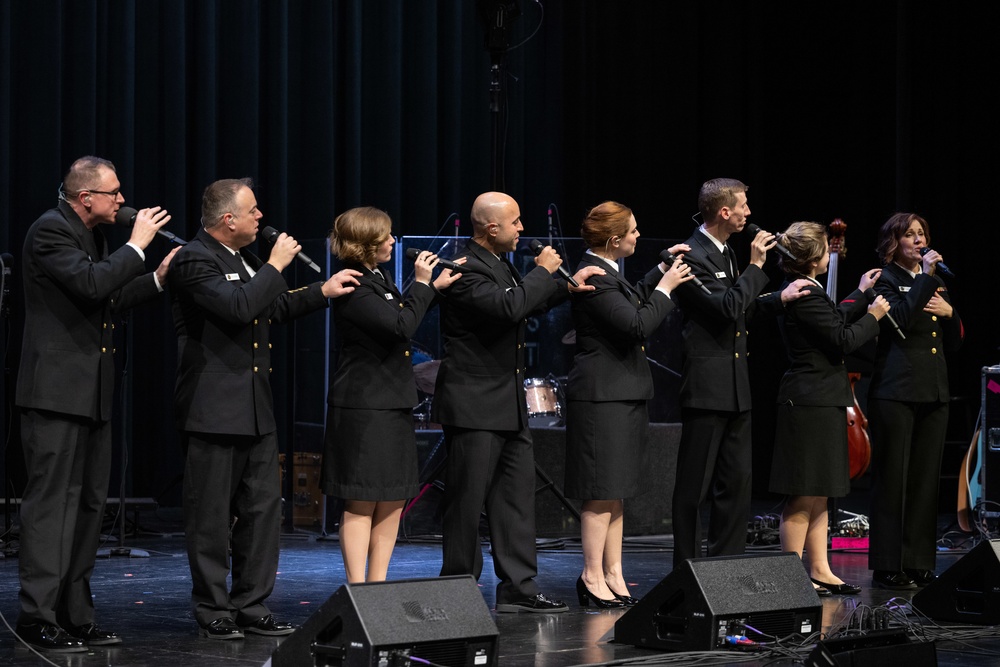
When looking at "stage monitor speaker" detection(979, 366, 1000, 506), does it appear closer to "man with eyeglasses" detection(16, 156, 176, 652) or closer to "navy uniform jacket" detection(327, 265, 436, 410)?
"navy uniform jacket" detection(327, 265, 436, 410)

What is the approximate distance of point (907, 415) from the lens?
5.60 meters

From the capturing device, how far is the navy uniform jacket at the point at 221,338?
4270 millimetres

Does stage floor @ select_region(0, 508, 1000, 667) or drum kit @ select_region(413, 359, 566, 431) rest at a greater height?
drum kit @ select_region(413, 359, 566, 431)

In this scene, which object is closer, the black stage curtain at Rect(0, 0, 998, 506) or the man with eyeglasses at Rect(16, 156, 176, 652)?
the man with eyeglasses at Rect(16, 156, 176, 652)

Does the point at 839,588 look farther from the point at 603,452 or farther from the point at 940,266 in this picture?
the point at 940,266

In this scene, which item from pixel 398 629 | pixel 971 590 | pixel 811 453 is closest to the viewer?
pixel 398 629

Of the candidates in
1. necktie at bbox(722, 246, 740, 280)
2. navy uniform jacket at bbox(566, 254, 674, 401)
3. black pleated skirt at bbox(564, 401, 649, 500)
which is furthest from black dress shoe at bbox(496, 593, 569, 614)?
necktie at bbox(722, 246, 740, 280)

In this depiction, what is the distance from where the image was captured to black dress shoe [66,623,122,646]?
422 centimetres

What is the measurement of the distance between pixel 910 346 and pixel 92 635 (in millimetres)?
3362

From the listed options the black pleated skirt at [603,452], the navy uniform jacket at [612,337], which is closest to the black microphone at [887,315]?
the navy uniform jacket at [612,337]

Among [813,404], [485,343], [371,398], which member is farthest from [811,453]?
[371,398]

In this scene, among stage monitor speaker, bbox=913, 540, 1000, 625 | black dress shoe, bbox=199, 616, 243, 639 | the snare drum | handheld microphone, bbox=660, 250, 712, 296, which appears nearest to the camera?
black dress shoe, bbox=199, 616, 243, 639

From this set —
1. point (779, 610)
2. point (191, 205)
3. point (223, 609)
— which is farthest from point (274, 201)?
point (779, 610)

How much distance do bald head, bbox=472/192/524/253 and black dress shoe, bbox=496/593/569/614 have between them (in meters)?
1.27
